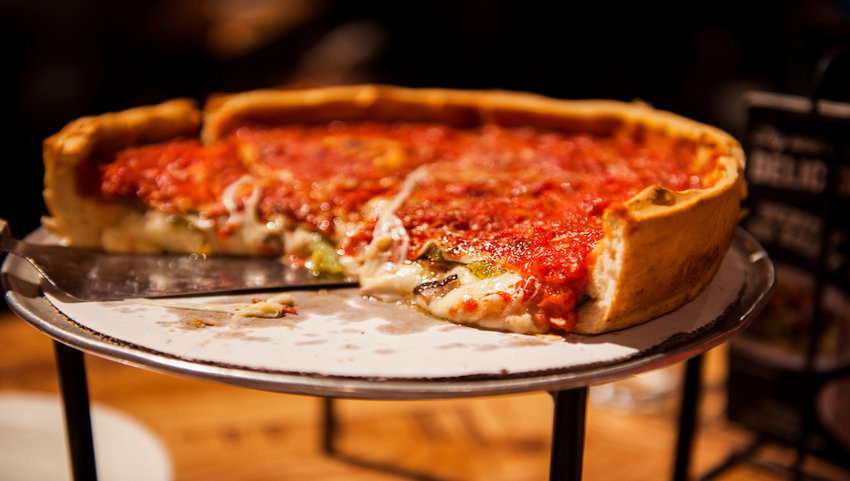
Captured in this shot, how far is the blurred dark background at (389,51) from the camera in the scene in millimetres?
3297

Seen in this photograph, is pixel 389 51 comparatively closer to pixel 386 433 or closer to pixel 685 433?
pixel 386 433

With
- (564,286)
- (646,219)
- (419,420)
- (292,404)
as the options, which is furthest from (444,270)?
(292,404)

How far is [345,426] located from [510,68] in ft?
7.90

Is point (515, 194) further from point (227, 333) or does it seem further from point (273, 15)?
point (273, 15)

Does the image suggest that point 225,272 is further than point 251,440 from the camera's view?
No

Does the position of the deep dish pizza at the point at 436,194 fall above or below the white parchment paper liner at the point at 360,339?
above

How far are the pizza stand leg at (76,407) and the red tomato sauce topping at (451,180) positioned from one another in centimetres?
47

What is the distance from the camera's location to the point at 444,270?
143cm

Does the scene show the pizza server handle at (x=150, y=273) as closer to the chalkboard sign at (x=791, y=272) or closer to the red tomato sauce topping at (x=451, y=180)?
the red tomato sauce topping at (x=451, y=180)

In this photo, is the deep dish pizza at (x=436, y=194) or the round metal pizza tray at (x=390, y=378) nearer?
the round metal pizza tray at (x=390, y=378)

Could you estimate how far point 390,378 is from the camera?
1.04 m

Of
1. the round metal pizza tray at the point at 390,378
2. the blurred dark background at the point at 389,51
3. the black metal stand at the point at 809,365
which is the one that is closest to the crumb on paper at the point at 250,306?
the round metal pizza tray at the point at 390,378

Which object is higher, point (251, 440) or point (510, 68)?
point (510, 68)

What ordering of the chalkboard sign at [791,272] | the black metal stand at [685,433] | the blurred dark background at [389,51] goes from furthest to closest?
the blurred dark background at [389,51] → the chalkboard sign at [791,272] → the black metal stand at [685,433]
